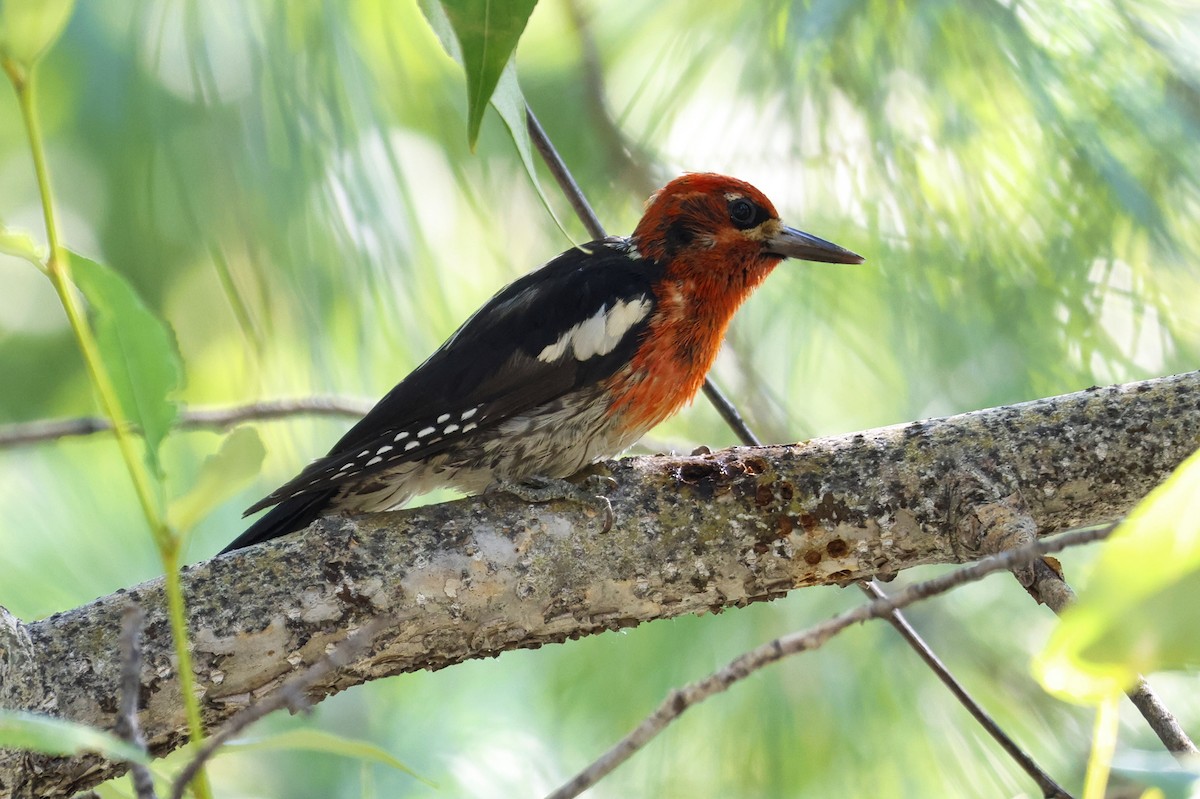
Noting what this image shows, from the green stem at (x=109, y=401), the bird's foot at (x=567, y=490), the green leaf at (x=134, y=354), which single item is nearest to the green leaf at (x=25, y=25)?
the green stem at (x=109, y=401)

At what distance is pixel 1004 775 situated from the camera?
7.43 ft

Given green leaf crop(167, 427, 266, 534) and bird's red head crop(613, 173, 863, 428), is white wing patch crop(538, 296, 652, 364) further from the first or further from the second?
green leaf crop(167, 427, 266, 534)

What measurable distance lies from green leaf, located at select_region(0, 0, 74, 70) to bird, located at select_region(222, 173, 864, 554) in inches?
51.6

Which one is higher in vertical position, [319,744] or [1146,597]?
[319,744]

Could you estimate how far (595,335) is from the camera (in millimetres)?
1981

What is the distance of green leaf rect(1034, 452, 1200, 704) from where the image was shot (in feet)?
1.44

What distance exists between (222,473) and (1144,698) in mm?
1020

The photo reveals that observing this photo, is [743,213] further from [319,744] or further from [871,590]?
[319,744]

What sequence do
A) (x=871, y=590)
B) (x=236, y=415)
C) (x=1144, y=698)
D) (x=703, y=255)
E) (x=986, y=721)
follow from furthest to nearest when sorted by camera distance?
(x=703, y=255)
(x=236, y=415)
(x=871, y=590)
(x=986, y=721)
(x=1144, y=698)

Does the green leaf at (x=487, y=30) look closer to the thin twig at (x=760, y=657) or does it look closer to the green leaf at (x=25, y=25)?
the green leaf at (x=25, y=25)

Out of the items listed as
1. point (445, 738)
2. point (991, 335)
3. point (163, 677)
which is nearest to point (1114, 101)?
point (991, 335)

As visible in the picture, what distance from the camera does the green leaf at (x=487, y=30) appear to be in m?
0.64

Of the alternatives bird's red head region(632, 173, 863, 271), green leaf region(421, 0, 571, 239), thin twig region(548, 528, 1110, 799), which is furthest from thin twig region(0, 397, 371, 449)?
thin twig region(548, 528, 1110, 799)

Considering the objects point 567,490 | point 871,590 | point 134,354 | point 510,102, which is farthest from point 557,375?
point 134,354
